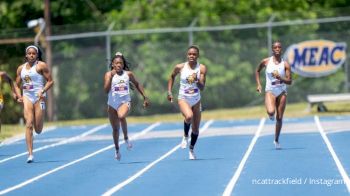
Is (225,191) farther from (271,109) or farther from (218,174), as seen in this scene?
(271,109)

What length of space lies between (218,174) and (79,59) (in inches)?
825

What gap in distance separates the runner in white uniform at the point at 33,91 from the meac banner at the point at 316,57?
17.8 metres

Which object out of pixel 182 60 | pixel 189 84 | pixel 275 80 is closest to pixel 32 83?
pixel 189 84

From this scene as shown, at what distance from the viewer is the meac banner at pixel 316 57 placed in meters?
35.8

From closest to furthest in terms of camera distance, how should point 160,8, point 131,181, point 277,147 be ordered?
point 131,181 < point 277,147 < point 160,8

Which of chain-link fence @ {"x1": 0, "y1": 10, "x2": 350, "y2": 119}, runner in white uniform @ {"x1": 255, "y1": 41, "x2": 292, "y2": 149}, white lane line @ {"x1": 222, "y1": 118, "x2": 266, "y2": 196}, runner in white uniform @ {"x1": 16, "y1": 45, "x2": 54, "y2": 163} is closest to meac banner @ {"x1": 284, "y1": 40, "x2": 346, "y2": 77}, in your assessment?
chain-link fence @ {"x1": 0, "y1": 10, "x2": 350, "y2": 119}

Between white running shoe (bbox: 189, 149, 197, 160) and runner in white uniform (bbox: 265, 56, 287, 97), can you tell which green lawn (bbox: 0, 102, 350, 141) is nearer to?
runner in white uniform (bbox: 265, 56, 287, 97)

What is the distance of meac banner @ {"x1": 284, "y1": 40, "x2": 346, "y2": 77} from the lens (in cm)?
3578

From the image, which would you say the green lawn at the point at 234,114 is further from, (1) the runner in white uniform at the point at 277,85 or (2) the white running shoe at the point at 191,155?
(2) the white running shoe at the point at 191,155

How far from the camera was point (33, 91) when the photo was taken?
18984mm

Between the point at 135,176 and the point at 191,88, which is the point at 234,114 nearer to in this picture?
the point at 191,88

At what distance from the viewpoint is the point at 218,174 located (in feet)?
51.3

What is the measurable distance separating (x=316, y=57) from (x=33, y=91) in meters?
18.4

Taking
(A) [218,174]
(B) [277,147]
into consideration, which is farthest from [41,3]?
(A) [218,174]
